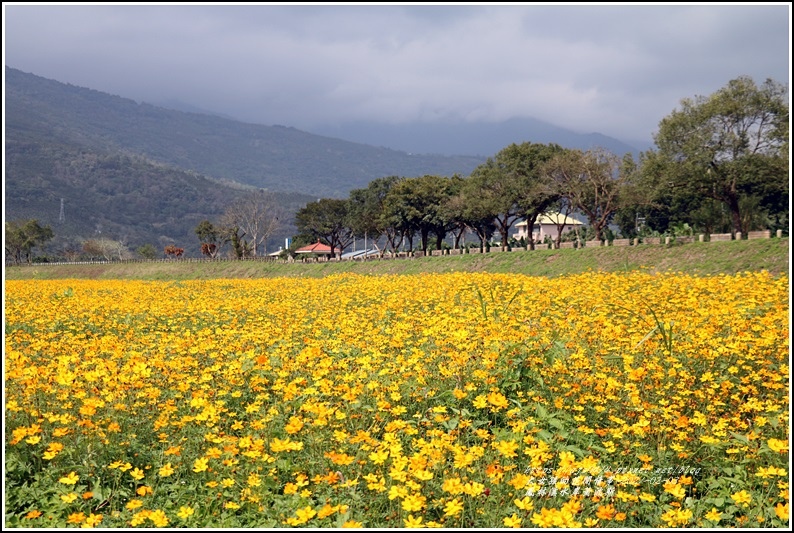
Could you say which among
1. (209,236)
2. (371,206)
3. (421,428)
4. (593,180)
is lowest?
(421,428)

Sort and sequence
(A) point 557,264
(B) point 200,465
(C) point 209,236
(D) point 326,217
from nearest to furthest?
(B) point 200,465 → (A) point 557,264 → (D) point 326,217 → (C) point 209,236

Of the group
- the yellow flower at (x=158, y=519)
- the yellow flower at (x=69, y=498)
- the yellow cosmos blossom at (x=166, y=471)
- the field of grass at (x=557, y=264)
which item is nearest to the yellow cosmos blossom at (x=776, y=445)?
the yellow flower at (x=158, y=519)

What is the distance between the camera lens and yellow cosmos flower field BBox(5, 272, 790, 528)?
4.06m

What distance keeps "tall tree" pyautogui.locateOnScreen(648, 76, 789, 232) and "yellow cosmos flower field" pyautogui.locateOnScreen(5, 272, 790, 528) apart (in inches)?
1272

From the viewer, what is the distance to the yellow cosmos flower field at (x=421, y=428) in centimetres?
406

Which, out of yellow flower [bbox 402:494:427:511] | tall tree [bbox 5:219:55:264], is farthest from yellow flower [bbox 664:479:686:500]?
tall tree [bbox 5:219:55:264]

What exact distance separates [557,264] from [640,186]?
11362 millimetres

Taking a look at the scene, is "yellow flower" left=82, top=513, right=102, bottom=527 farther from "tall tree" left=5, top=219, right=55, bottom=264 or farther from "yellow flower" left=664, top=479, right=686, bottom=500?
"tall tree" left=5, top=219, right=55, bottom=264

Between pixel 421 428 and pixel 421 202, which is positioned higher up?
pixel 421 202

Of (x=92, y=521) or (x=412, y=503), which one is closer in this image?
(x=412, y=503)

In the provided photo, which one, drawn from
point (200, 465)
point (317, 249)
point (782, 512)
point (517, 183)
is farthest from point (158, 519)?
point (317, 249)

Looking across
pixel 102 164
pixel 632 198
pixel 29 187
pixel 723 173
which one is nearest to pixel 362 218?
pixel 632 198

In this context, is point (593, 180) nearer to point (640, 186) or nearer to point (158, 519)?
point (640, 186)

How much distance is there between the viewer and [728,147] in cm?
3769
